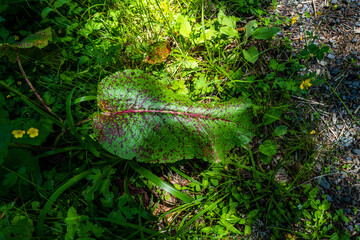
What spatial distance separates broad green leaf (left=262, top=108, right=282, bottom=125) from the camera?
82.4 inches

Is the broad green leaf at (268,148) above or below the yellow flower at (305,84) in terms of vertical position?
below

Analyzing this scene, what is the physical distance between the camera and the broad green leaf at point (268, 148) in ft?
6.72

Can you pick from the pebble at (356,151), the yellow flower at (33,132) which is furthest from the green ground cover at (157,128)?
the pebble at (356,151)

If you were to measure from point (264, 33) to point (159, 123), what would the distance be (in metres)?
1.40

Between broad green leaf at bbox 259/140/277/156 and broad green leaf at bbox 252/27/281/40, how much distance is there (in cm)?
101

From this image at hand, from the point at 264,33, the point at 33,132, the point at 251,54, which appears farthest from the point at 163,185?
the point at 264,33

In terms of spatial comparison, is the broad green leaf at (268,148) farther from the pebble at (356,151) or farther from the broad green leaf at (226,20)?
the broad green leaf at (226,20)

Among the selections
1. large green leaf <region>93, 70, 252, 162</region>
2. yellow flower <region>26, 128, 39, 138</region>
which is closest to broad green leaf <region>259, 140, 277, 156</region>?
large green leaf <region>93, 70, 252, 162</region>

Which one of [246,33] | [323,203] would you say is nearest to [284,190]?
[323,203]

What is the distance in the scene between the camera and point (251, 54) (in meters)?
2.29

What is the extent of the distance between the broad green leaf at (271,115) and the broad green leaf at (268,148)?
0.18m

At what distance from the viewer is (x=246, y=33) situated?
2.33m

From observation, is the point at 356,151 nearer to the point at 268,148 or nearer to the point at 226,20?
the point at 268,148

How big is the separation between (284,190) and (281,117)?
0.67 m
